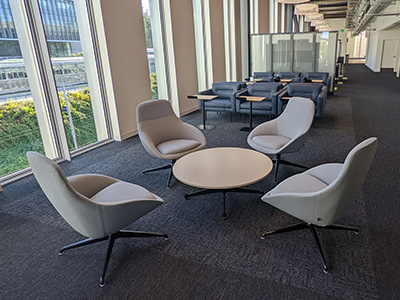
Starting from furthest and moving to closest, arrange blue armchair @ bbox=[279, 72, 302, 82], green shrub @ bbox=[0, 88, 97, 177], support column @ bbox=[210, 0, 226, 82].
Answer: blue armchair @ bbox=[279, 72, 302, 82] < support column @ bbox=[210, 0, 226, 82] < green shrub @ bbox=[0, 88, 97, 177]

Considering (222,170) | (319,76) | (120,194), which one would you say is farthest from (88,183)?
(319,76)

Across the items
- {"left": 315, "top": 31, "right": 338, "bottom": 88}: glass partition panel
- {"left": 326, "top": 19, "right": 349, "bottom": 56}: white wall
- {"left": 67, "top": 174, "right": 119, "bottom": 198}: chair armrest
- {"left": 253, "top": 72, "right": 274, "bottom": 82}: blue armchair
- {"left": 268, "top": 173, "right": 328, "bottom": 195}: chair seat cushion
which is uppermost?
{"left": 326, "top": 19, "right": 349, "bottom": 56}: white wall

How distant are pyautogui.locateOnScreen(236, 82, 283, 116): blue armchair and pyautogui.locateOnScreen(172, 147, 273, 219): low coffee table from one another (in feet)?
9.60

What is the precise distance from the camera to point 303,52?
9930 mm

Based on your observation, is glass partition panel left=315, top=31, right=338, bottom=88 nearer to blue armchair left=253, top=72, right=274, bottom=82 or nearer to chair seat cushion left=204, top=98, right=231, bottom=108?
blue armchair left=253, top=72, right=274, bottom=82

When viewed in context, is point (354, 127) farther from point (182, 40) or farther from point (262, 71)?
point (262, 71)

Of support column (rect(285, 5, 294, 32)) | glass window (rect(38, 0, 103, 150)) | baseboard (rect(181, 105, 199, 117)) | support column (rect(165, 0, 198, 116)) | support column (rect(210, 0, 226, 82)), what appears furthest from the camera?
support column (rect(285, 5, 294, 32))

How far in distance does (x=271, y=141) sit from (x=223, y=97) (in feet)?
11.3

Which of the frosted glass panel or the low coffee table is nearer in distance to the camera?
the low coffee table

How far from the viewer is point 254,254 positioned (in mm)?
2225

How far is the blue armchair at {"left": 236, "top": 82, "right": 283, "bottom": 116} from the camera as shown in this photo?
5.96 m

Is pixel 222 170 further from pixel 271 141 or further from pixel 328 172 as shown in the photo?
pixel 271 141

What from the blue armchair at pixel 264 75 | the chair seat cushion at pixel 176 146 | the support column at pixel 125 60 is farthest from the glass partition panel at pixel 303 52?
the chair seat cushion at pixel 176 146

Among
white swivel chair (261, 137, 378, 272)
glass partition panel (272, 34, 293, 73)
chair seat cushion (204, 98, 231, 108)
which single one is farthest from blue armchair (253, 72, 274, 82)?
white swivel chair (261, 137, 378, 272)
